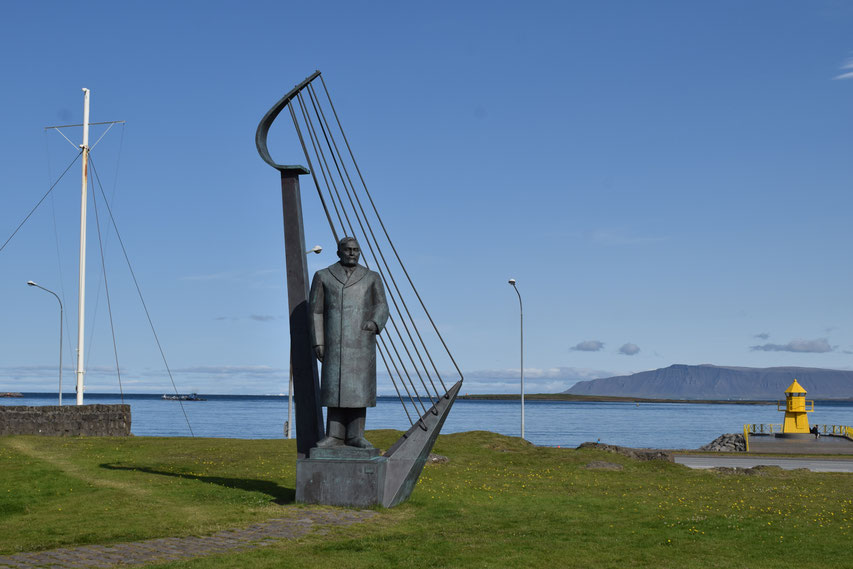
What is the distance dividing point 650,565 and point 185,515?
697 cm

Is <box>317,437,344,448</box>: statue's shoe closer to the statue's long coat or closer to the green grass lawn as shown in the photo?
the statue's long coat

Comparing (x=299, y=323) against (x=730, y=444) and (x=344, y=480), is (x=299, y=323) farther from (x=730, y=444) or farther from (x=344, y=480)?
(x=730, y=444)

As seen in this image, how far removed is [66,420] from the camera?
28734 millimetres

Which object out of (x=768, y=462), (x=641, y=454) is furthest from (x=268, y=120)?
(x=768, y=462)

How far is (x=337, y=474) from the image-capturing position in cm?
1338

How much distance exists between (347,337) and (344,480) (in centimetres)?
227

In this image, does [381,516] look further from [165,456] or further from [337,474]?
[165,456]

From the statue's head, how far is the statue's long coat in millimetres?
116

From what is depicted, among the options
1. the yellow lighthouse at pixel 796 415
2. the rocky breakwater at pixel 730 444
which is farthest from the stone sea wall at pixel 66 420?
the yellow lighthouse at pixel 796 415

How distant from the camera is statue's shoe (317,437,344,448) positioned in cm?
1347

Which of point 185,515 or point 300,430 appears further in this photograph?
point 300,430

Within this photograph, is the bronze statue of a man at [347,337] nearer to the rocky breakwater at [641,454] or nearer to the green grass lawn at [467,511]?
the green grass lawn at [467,511]

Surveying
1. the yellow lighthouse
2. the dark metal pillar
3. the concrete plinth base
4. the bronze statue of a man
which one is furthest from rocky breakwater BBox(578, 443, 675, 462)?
the yellow lighthouse

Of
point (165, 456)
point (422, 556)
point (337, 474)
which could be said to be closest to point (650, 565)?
point (422, 556)
